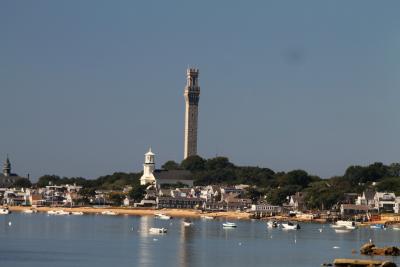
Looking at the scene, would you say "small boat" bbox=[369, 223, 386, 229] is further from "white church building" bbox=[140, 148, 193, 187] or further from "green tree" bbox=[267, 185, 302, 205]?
"white church building" bbox=[140, 148, 193, 187]

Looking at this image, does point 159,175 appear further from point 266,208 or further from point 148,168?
point 266,208

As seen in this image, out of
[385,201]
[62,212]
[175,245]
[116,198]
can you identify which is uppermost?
[116,198]

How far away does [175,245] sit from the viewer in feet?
262

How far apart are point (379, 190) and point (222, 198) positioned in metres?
28.3

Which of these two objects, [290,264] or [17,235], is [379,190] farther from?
[290,264]

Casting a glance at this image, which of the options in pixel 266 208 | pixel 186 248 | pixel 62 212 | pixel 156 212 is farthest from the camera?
pixel 62 212

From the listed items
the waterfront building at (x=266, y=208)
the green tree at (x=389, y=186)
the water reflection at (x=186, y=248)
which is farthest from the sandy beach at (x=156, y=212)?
the water reflection at (x=186, y=248)

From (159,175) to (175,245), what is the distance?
112 metres

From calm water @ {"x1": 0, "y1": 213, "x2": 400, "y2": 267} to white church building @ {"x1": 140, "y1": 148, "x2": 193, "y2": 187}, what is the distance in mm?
78978

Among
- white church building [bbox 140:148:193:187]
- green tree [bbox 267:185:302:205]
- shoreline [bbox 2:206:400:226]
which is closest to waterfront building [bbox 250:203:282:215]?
green tree [bbox 267:185:302:205]

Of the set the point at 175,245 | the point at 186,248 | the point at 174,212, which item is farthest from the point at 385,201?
the point at 186,248

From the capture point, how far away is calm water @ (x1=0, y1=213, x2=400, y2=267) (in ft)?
217

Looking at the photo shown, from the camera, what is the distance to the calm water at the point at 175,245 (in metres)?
66.1

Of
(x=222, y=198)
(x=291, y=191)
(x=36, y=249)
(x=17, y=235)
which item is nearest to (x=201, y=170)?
(x=222, y=198)
